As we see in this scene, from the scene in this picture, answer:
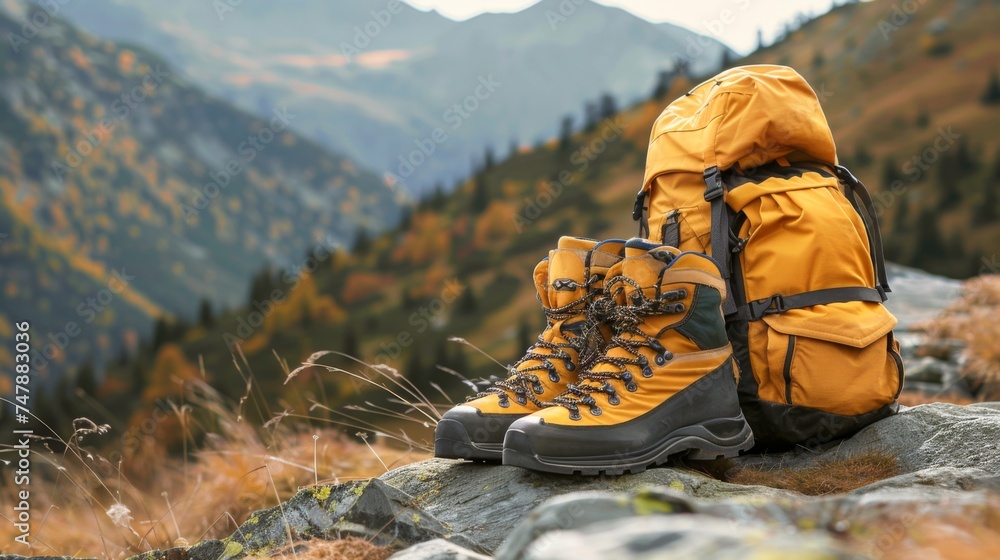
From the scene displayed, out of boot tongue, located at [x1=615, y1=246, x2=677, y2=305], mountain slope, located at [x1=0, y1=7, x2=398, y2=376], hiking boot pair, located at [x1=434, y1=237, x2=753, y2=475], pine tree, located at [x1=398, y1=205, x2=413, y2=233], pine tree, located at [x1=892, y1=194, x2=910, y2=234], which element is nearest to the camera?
hiking boot pair, located at [x1=434, y1=237, x2=753, y2=475]

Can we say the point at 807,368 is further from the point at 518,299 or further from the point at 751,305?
the point at 518,299

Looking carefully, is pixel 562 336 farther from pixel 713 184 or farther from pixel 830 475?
pixel 830 475

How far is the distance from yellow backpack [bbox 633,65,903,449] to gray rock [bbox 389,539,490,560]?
1.83 metres

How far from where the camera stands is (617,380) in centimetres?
283

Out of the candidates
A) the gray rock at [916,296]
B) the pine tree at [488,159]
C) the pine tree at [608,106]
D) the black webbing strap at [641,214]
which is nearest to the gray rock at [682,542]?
the black webbing strap at [641,214]

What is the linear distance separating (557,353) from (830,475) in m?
1.12

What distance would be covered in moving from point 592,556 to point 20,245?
143292 mm

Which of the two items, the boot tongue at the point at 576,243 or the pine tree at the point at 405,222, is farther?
the pine tree at the point at 405,222

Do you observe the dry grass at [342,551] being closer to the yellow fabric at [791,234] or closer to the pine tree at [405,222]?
the yellow fabric at [791,234]

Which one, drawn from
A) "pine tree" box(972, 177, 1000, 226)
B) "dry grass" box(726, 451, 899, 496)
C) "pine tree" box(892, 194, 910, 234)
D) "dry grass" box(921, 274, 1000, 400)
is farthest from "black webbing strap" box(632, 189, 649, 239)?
"pine tree" box(892, 194, 910, 234)

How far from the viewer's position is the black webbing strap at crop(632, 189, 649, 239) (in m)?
3.84

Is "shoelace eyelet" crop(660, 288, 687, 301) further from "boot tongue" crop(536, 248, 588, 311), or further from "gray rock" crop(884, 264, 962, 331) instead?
"gray rock" crop(884, 264, 962, 331)

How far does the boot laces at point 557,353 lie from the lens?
305 cm

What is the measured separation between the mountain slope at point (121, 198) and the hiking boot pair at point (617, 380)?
11995 cm
